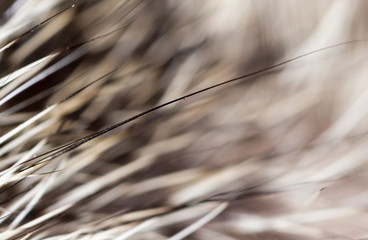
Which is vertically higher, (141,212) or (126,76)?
(126,76)

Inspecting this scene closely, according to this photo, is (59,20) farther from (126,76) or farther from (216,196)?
(216,196)

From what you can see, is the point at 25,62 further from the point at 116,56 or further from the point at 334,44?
the point at 334,44

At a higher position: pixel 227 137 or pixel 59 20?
pixel 59 20

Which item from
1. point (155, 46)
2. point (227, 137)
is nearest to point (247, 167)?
point (227, 137)

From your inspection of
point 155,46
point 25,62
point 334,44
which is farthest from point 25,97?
point 334,44

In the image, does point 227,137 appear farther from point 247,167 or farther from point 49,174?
point 49,174
